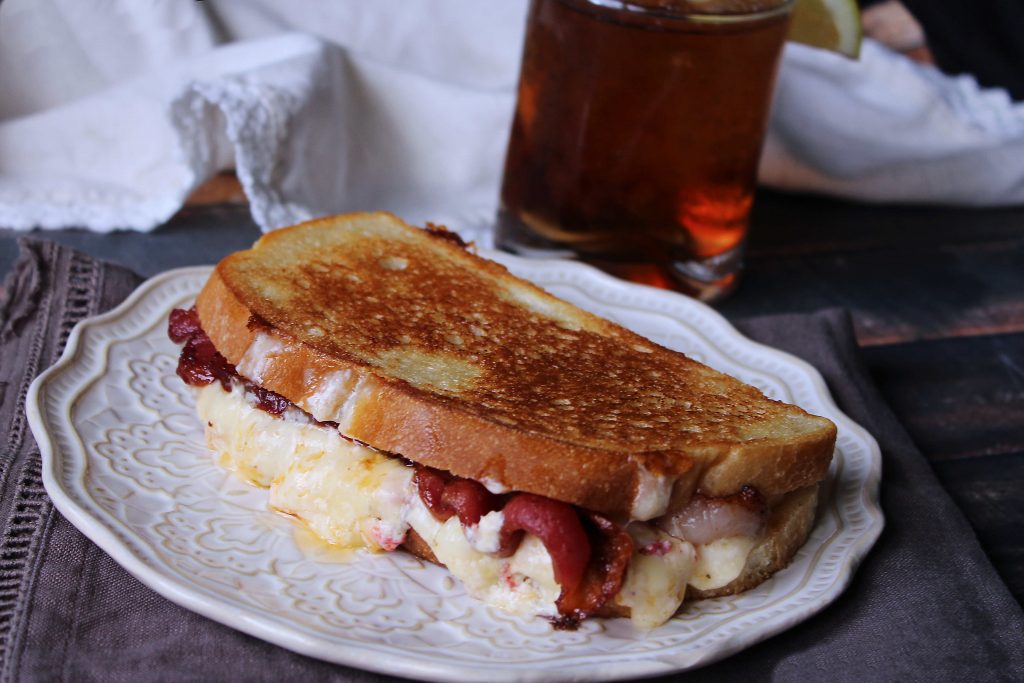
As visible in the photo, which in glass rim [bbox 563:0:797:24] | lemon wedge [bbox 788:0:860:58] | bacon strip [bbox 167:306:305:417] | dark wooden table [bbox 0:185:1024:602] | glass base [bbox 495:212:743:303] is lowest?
dark wooden table [bbox 0:185:1024:602]

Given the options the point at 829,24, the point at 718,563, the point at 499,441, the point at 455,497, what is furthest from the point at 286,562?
the point at 829,24

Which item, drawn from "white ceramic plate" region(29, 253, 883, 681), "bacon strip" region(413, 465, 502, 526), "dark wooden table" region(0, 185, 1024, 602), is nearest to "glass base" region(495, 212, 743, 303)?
"dark wooden table" region(0, 185, 1024, 602)

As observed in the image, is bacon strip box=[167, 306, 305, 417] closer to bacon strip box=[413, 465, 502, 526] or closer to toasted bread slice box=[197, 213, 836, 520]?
Result: toasted bread slice box=[197, 213, 836, 520]

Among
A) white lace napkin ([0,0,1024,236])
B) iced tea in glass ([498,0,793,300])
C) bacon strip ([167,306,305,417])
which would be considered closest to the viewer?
bacon strip ([167,306,305,417])

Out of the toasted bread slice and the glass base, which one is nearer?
the toasted bread slice

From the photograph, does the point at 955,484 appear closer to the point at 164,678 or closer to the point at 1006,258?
the point at 1006,258

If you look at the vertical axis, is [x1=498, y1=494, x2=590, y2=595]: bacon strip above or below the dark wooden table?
above

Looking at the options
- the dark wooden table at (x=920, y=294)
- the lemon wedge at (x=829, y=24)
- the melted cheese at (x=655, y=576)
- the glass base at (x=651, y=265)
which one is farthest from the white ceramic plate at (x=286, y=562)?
the lemon wedge at (x=829, y=24)
